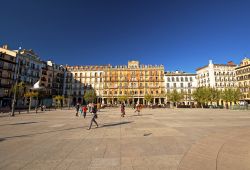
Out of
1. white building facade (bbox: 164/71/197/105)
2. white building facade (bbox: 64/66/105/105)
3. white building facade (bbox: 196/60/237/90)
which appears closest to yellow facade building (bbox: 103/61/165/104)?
white building facade (bbox: 64/66/105/105)

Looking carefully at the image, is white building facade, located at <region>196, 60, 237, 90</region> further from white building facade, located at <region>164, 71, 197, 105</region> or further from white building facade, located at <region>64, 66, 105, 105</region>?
white building facade, located at <region>64, 66, 105, 105</region>

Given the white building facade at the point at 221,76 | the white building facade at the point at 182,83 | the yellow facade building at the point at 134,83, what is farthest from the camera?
the white building facade at the point at 182,83

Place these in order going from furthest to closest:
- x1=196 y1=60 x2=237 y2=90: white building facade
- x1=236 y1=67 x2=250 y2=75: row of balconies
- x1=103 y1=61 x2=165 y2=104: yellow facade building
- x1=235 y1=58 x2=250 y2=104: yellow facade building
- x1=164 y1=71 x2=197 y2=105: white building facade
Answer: x1=164 y1=71 x2=197 y2=105: white building facade
x1=103 y1=61 x2=165 y2=104: yellow facade building
x1=196 y1=60 x2=237 y2=90: white building facade
x1=236 y1=67 x2=250 y2=75: row of balconies
x1=235 y1=58 x2=250 y2=104: yellow facade building

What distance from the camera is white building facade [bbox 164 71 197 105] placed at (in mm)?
72000

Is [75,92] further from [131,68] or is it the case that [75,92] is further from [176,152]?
[176,152]

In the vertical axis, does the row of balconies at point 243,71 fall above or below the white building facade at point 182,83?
above

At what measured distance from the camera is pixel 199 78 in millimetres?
72312

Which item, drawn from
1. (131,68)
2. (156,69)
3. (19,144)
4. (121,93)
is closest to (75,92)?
(121,93)

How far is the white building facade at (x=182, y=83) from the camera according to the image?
7200 cm

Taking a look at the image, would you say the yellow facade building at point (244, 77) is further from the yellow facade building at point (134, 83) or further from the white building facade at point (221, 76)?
the yellow facade building at point (134, 83)

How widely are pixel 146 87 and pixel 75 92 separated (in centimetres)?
3318

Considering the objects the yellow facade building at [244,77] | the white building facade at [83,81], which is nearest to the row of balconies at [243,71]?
the yellow facade building at [244,77]

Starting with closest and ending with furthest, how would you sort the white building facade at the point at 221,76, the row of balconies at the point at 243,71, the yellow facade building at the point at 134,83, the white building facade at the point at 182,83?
the row of balconies at the point at 243,71
the white building facade at the point at 221,76
the yellow facade building at the point at 134,83
the white building facade at the point at 182,83

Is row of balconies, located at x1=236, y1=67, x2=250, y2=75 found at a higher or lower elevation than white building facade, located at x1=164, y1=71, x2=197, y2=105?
higher
